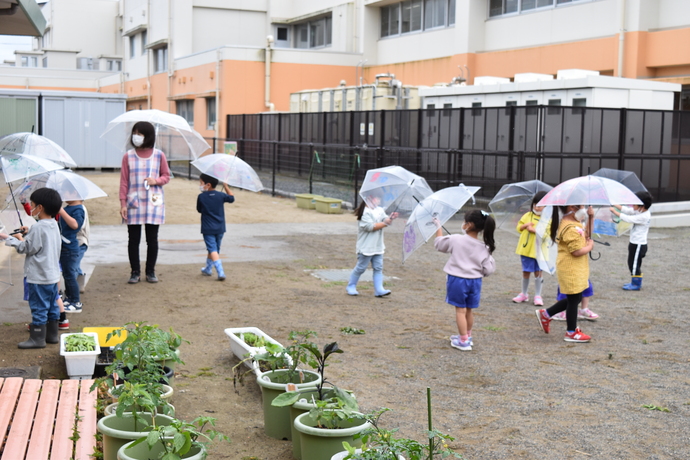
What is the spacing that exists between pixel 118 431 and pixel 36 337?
8.76 ft

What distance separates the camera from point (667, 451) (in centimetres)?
450

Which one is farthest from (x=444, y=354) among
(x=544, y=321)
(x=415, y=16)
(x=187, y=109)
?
(x=187, y=109)

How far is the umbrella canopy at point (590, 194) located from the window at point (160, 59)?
111 feet

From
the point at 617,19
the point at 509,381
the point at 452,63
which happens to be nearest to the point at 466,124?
the point at 617,19

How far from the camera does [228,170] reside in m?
9.61

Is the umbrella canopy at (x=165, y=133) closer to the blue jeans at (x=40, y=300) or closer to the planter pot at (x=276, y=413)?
the blue jeans at (x=40, y=300)

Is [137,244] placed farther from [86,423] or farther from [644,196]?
[644,196]

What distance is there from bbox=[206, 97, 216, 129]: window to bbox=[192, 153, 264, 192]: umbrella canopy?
24411 millimetres

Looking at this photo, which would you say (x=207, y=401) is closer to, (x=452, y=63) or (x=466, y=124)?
(x=466, y=124)

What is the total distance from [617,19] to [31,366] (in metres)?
20.1

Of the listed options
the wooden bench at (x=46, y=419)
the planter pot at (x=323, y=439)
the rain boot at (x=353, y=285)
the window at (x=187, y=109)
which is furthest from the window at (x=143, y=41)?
the planter pot at (x=323, y=439)

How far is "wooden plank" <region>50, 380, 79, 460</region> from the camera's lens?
13.1 feet

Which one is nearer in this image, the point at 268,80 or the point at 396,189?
the point at 396,189

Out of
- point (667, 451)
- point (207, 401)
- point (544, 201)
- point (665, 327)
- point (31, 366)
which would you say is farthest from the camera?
point (665, 327)
